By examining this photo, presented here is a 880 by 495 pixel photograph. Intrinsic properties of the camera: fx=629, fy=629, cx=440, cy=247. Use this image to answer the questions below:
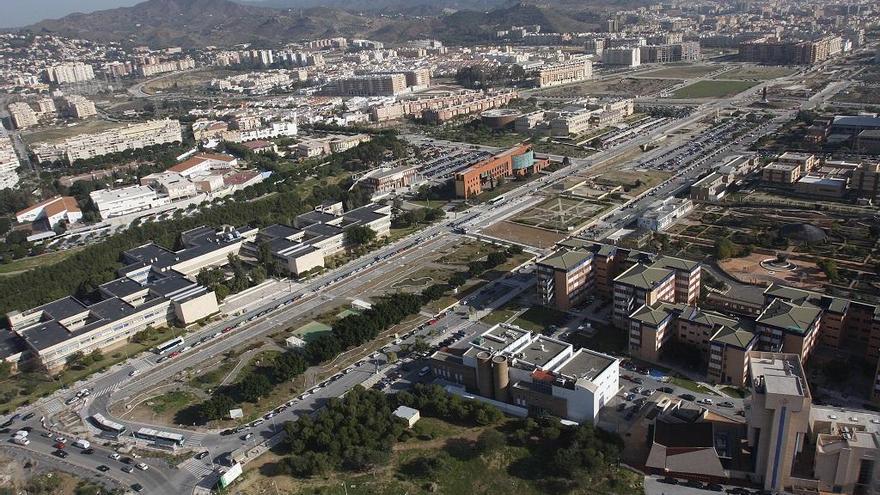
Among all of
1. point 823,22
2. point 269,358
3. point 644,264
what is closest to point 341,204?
point 269,358

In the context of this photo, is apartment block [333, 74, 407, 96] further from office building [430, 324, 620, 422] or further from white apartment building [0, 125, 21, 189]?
office building [430, 324, 620, 422]

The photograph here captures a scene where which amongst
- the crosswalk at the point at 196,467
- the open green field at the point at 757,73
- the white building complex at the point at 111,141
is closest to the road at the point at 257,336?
the crosswalk at the point at 196,467

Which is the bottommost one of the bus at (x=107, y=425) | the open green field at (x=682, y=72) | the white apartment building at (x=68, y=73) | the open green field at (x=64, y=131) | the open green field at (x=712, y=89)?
the bus at (x=107, y=425)

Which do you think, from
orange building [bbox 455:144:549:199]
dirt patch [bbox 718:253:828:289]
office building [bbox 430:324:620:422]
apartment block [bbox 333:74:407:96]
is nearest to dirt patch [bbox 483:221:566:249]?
orange building [bbox 455:144:549:199]

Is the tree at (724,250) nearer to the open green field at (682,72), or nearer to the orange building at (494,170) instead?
the orange building at (494,170)

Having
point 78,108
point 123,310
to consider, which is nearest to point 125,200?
point 123,310

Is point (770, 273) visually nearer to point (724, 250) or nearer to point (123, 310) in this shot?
point (724, 250)
